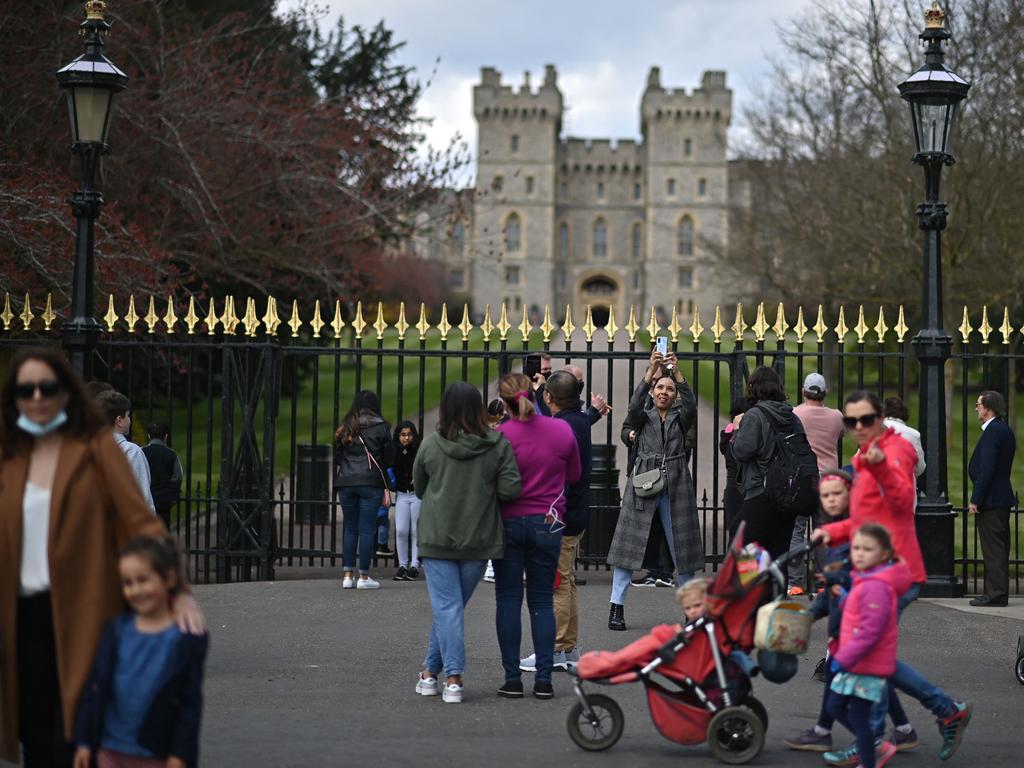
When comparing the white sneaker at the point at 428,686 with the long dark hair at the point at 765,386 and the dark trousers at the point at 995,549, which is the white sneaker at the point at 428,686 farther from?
the dark trousers at the point at 995,549

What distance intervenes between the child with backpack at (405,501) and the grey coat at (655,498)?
256 centimetres

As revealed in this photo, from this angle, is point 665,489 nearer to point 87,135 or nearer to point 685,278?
point 87,135

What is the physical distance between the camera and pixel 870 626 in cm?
521

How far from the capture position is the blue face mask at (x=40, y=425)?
13.5 ft

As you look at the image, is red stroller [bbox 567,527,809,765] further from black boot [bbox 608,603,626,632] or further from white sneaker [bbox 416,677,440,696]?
black boot [bbox 608,603,626,632]

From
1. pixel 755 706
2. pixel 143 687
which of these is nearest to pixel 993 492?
pixel 755 706

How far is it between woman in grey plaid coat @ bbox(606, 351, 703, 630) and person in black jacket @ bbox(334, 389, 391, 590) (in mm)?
2257

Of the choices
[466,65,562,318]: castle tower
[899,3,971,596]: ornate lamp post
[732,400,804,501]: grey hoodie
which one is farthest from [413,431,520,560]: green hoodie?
[466,65,562,318]: castle tower

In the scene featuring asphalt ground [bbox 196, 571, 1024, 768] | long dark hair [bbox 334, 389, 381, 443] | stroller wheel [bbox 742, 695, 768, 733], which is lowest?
asphalt ground [bbox 196, 571, 1024, 768]

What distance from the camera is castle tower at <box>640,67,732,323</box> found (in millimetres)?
87688

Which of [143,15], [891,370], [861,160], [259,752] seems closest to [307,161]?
[143,15]

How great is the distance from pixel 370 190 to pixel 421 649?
1260 centimetres

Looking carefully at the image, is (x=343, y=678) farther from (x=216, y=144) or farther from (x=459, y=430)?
(x=216, y=144)

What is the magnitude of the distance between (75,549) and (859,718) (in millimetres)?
2931
